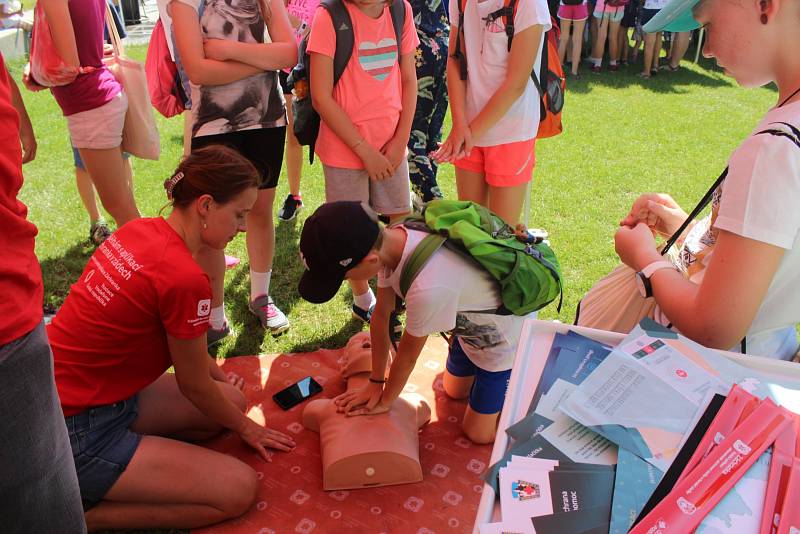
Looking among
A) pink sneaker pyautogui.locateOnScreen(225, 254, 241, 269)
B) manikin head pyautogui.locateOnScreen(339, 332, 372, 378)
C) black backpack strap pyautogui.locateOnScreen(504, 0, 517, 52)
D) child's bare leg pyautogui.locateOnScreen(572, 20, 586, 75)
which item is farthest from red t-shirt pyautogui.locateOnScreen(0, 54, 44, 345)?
child's bare leg pyautogui.locateOnScreen(572, 20, 586, 75)

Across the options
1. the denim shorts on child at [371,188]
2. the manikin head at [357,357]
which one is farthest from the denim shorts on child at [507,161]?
the manikin head at [357,357]

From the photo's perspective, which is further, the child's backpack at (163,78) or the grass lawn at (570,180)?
the grass lawn at (570,180)

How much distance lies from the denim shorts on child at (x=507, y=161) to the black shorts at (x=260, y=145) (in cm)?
96

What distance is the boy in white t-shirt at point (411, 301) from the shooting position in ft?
6.84

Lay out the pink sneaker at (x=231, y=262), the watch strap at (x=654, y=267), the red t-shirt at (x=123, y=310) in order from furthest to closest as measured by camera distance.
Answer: the pink sneaker at (x=231, y=262), the red t-shirt at (x=123, y=310), the watch strap at (x=654, y=267)

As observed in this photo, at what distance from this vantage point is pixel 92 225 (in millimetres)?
4406

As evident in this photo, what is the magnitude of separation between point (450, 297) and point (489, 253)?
207 millimetres

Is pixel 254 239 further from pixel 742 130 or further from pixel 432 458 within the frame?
pixel 742 130

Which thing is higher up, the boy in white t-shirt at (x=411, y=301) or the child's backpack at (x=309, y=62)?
the child's backpack at (x=309, y=62)

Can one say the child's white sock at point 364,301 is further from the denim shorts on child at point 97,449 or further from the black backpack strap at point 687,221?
the black backpack strap at point 687,221

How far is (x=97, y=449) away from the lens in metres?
2.24

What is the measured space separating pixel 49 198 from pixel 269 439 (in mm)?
3403

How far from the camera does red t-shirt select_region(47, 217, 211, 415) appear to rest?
2.20 meters

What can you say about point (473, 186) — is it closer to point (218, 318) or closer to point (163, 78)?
point (218, 318)
